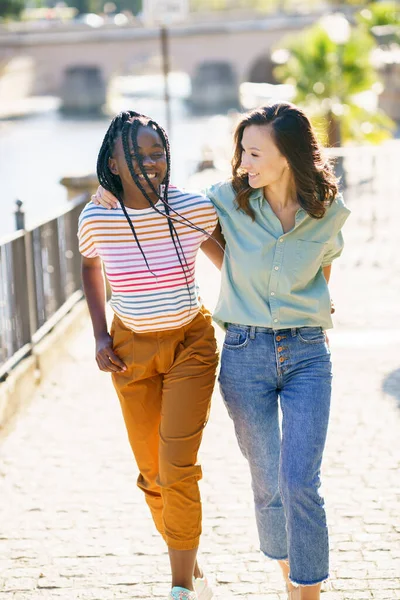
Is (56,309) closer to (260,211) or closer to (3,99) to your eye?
(260,211)

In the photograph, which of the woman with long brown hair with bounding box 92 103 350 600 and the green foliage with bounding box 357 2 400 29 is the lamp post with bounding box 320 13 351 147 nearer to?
the green foliage with bounding box 357 2 400 29

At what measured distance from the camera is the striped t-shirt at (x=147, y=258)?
114 inches

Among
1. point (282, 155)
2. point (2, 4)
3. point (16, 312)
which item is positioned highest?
point (2, 4)

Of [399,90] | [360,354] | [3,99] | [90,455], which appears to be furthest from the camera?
[3,99]

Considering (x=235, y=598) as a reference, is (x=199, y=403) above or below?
above

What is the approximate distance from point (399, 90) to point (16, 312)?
3248 cm

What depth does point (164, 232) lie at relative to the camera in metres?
2.91

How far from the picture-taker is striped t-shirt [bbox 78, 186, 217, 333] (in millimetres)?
2900

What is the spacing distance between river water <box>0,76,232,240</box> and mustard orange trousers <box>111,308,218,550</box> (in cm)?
583

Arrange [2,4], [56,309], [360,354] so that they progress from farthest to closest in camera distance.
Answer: [2,4]
[56,309]
[360,354]

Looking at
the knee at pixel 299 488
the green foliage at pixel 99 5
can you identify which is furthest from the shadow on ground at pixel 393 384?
the green foliage at pixel 99 5

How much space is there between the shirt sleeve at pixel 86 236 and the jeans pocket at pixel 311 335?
71 centimetres

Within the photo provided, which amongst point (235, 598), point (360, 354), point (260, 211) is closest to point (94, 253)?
point (260, 211)

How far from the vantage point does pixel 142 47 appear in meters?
59.3
